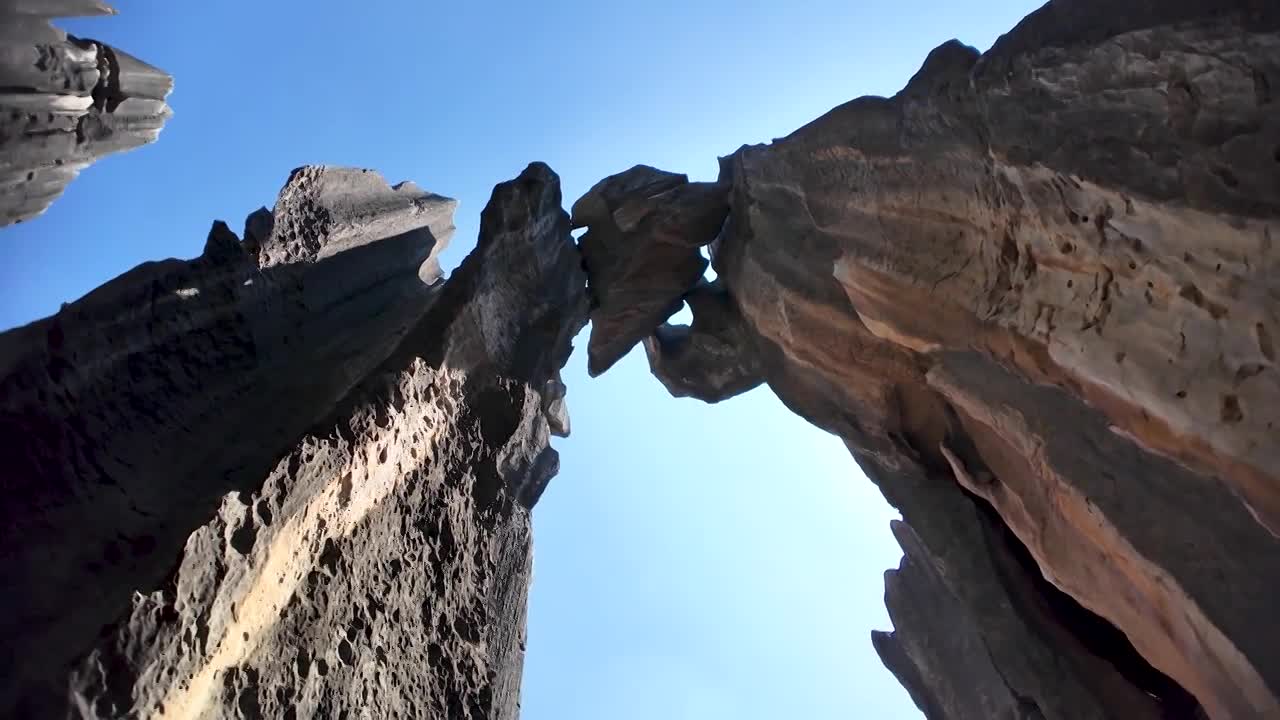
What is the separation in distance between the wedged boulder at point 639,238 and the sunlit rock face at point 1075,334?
264cm

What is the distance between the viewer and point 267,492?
413 cm

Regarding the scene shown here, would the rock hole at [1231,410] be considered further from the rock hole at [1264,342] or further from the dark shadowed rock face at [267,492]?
the dark shadowed rock face at [267,492]

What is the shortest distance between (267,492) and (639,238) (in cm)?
893

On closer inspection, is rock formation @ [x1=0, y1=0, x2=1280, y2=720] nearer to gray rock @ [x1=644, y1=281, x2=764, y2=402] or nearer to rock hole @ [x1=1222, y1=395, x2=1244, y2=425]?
rock hole @ [x1=1222, y1=395, x2=1244, y2=425]

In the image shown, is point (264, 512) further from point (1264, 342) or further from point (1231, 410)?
point (1264, 342)

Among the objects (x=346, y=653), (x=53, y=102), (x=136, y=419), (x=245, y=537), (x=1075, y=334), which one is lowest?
(x=346, y=653)

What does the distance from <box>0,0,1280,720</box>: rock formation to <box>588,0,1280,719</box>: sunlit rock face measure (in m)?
0.02

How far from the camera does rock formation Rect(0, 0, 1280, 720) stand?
3.65m

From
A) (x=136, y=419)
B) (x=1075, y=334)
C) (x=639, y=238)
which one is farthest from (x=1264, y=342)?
(x=639, y=238)

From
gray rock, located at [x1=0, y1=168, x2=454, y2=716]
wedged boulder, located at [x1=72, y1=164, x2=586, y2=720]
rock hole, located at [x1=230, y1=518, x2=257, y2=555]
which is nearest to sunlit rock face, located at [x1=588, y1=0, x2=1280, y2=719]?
wedged boulder, located at [x1=72, y1=164, x2=586, y2=720]

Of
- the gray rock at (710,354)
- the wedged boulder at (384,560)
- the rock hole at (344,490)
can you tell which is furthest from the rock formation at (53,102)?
the gray rock at (710,354)

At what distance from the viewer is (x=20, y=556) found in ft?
12.5

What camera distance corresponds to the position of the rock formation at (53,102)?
490 centimetres

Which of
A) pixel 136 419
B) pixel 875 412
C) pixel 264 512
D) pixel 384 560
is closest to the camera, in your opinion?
pixel 264 512
